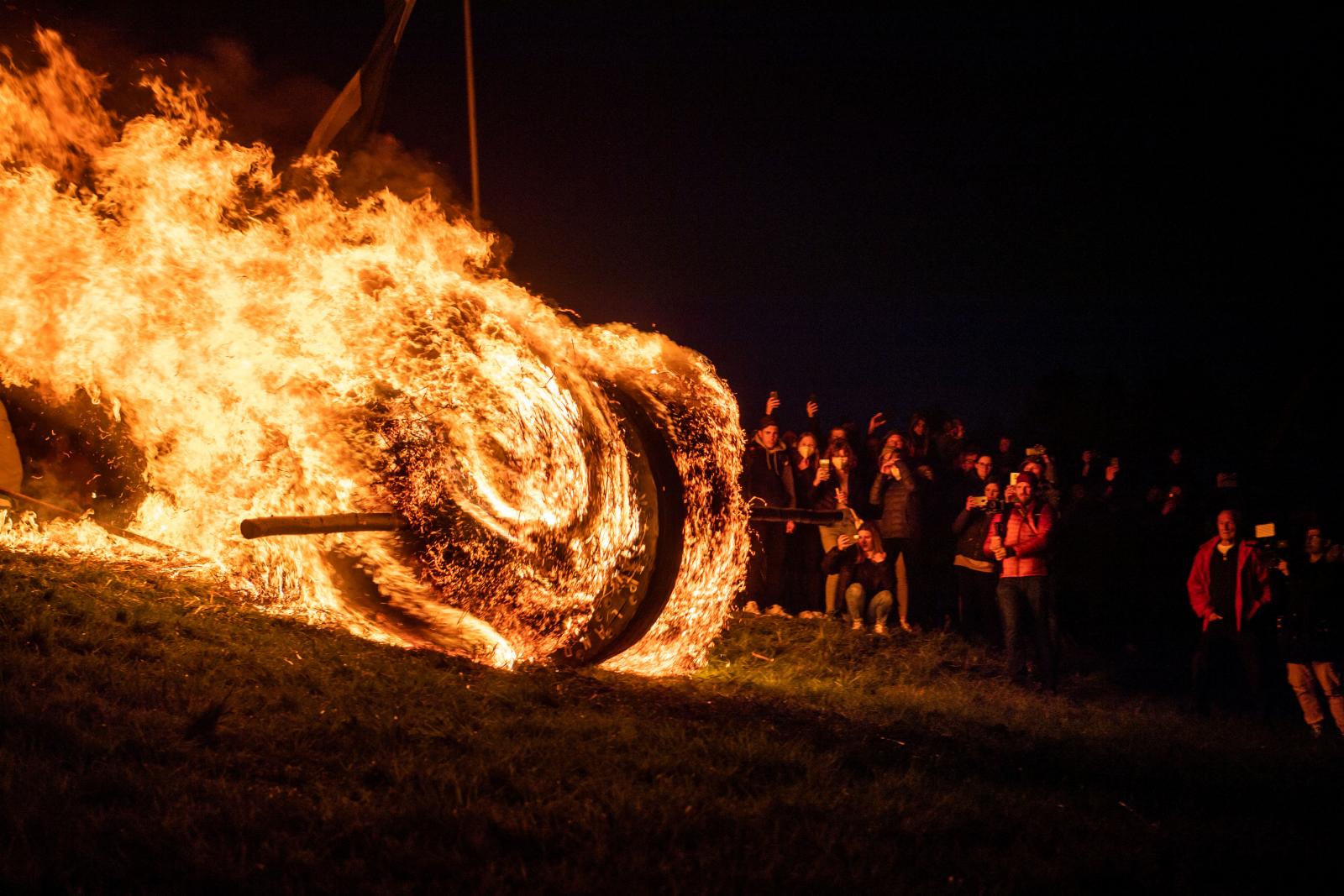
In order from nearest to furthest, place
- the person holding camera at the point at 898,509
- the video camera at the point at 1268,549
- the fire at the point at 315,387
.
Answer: the fire at the point at 315,387
the video camera at the point at 1268,549
the person holding camera at the point at 898,509

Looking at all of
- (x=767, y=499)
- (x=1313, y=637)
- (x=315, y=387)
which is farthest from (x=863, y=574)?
(x=315, y=387)

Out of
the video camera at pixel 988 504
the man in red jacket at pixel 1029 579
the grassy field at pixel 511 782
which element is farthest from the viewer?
the video camera at pixel 988 504

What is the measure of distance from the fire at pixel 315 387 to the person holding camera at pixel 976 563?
460cm

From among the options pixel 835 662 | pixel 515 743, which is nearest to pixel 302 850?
pixel 515 743

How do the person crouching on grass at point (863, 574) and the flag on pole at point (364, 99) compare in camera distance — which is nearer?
the flag on pole at point (364, 99)

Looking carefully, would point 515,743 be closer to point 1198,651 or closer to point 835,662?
point 835,662

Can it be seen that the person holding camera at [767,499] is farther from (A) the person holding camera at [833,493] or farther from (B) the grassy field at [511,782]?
(B) the grassy field at [511,782]

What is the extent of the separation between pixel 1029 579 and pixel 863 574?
5.54 feet

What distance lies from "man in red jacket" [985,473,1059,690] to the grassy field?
2183mm

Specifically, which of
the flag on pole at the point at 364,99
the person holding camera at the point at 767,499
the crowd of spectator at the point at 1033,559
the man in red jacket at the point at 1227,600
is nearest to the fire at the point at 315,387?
the crowd of spectator at the point at 1033,559

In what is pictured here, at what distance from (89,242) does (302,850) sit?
4.31m

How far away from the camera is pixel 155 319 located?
6355mm

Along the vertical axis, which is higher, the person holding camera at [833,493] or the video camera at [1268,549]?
the person holding camera at [833,493]

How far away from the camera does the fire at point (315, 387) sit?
6.15 meters
